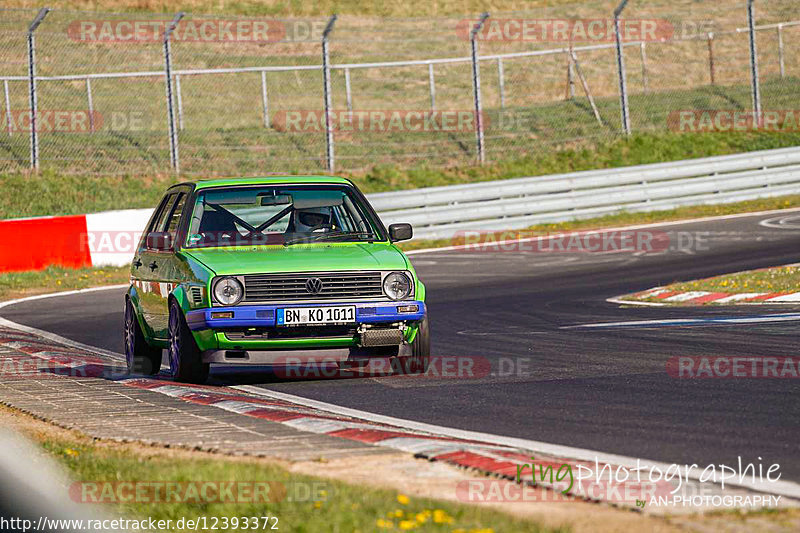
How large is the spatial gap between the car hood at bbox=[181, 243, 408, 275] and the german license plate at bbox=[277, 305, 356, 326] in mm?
304

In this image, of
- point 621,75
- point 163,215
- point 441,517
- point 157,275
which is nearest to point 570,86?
point 621,75

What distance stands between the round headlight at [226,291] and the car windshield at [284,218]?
0.90m

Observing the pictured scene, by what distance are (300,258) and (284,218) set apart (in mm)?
1001

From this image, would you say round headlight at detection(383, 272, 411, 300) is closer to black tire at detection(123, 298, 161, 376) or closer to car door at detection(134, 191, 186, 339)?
car door at detection(134, 191, 186, 339)

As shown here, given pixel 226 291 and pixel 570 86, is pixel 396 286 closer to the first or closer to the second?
pixel 226 291

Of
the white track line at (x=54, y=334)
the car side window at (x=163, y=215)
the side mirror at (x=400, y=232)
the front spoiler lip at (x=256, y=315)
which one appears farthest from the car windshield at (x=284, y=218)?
the white track line at (x=54, y=334)

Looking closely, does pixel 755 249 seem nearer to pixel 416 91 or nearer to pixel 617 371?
pixel 617 371

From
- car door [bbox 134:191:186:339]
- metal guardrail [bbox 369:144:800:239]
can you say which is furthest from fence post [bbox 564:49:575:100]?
car door [bbox 134:191:186:339]

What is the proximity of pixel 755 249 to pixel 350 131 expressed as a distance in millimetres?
12803

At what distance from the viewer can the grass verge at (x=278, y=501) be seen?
4.85m

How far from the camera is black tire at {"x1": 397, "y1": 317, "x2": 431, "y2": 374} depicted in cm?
991

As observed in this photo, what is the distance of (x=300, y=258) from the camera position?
988 cm

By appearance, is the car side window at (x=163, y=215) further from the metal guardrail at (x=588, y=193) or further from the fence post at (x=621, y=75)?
the fence post at (x=621, y=75)

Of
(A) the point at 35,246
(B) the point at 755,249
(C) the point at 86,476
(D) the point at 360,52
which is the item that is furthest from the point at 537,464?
(D) the point at 360,52
